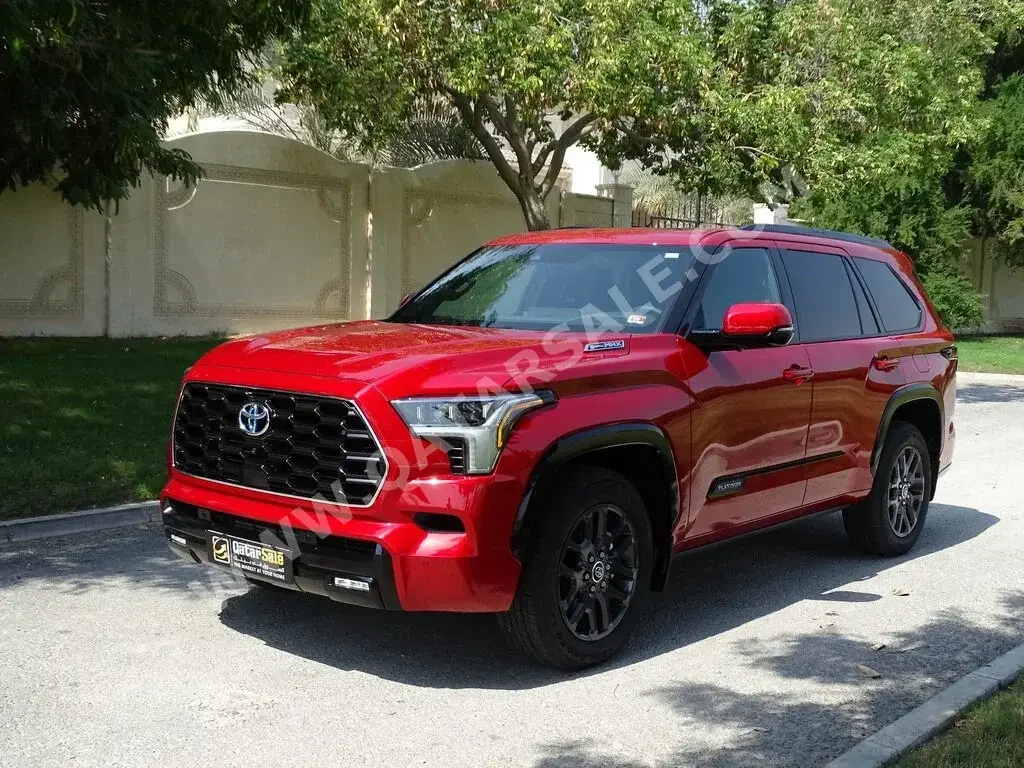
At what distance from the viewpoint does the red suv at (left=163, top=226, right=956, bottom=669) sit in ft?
15.8

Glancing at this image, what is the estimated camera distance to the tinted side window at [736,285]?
19.9ft

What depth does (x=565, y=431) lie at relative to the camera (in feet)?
16.5

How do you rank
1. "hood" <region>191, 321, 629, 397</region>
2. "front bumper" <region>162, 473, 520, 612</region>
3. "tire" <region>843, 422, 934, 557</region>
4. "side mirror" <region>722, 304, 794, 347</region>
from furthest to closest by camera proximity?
"tire" <region>843, 422, 934, 557</region>, "side mirror" <region>722, 304, 794, 347</region>, "hood" <region>191, 321, 629, 397</region>, "front bumper" <region>162, 473, 520, 612</region>

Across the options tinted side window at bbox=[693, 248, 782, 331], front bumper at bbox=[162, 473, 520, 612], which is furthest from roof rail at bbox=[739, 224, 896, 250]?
front bumper at bbox=[162, 473, 520, 612]

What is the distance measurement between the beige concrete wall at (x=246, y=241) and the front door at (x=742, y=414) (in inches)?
508

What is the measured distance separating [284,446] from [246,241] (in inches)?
572

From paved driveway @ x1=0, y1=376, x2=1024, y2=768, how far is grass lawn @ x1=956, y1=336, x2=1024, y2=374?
14.6 m

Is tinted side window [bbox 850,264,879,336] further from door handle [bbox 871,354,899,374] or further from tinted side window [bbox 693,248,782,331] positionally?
tinted side window [bbox 693,248,782,331]

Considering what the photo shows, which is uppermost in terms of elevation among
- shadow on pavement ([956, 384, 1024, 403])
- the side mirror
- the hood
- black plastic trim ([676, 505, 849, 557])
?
the side mirror

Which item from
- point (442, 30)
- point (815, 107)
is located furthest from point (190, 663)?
point (815, 107)

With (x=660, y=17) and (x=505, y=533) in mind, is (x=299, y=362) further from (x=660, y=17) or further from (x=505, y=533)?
(x=660, y=17)

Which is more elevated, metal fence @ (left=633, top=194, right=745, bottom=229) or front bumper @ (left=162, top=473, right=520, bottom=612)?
metal fence @ (left=633, top=194, right=745, bottom=229)

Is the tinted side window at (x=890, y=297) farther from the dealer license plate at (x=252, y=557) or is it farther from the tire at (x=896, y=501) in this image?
the dealer license plate at (x=252, y=557)

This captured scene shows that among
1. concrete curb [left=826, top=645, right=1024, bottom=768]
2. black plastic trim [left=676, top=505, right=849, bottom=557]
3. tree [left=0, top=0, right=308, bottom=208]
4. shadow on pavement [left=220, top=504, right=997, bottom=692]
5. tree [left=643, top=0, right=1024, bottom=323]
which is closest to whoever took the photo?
concrete curb [left=826, top=645, right=1024, bottom=768]
